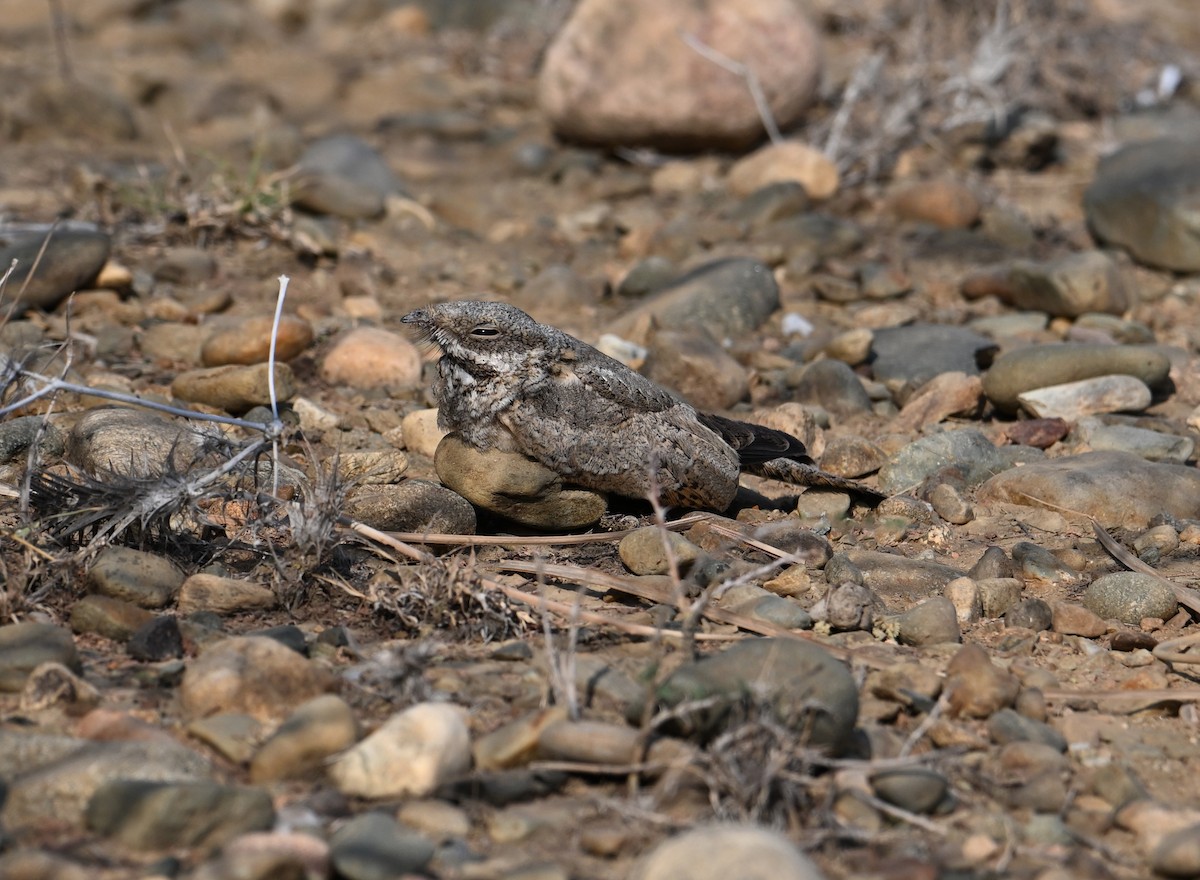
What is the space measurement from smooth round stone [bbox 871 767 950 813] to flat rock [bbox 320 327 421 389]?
145 inches

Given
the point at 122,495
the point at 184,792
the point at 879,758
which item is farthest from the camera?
the point at 122,495

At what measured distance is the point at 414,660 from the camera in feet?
11.6

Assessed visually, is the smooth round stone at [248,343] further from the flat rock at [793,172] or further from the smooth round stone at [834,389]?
the flat rock at [793,172]

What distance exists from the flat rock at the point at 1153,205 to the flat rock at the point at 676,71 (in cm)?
238

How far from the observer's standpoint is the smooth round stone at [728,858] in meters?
2.70

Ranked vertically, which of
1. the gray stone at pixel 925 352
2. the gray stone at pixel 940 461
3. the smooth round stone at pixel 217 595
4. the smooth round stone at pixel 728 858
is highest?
the smooth round stone at pixel 728 858

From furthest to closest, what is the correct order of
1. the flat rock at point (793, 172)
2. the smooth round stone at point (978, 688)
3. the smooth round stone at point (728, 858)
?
the flat rock at point (793, 172) → the smooth round stone at point (978, 688) → the smooth round stone at point (728, 858)

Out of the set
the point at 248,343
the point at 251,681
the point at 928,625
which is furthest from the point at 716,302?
the point at 251,681

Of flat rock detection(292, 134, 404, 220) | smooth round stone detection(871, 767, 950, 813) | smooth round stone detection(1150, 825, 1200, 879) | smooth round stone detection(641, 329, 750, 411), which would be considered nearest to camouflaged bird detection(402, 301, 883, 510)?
smooth round stone detection(641, 329, 750, 411)

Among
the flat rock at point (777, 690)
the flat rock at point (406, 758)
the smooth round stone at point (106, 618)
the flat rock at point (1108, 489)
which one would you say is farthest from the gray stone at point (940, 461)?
the smooth round stone at point (106, 618)

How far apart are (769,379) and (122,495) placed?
3.56 m

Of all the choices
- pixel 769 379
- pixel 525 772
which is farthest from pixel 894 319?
pixel 525 772

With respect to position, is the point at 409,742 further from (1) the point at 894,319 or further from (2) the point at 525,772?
(1) the point at 894,319

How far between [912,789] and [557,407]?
193cm
